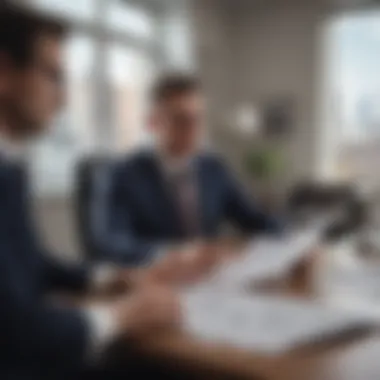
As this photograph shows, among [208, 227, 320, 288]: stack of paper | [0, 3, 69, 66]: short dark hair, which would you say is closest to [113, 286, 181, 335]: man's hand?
[208, 227, 320, 288]: stack of paper

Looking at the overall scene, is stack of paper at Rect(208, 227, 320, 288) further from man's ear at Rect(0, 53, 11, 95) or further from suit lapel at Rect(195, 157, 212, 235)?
man's ear at Rect(0, 53, 11, 95)

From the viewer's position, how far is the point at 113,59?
57 cm

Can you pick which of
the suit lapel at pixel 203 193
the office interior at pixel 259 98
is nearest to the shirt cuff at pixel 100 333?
the office interior at pixel 259 98

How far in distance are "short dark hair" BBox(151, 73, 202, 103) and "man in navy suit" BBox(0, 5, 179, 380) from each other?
90mm

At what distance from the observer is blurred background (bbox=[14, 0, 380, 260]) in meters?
0.48

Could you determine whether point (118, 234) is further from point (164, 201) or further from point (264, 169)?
point (264, 169)

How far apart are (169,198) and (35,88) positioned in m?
0.23

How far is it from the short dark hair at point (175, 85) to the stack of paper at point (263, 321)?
18cm

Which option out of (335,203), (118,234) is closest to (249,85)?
(335,203)

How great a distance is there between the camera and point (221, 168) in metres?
0.59

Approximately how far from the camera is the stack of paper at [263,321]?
423 millimetres

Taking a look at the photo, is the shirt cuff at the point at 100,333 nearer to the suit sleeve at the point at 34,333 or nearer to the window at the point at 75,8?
the suit sleeve at the point at 34,333

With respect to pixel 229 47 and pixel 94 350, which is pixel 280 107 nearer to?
pixel 229 47

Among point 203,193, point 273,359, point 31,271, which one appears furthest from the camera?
point 203,193
